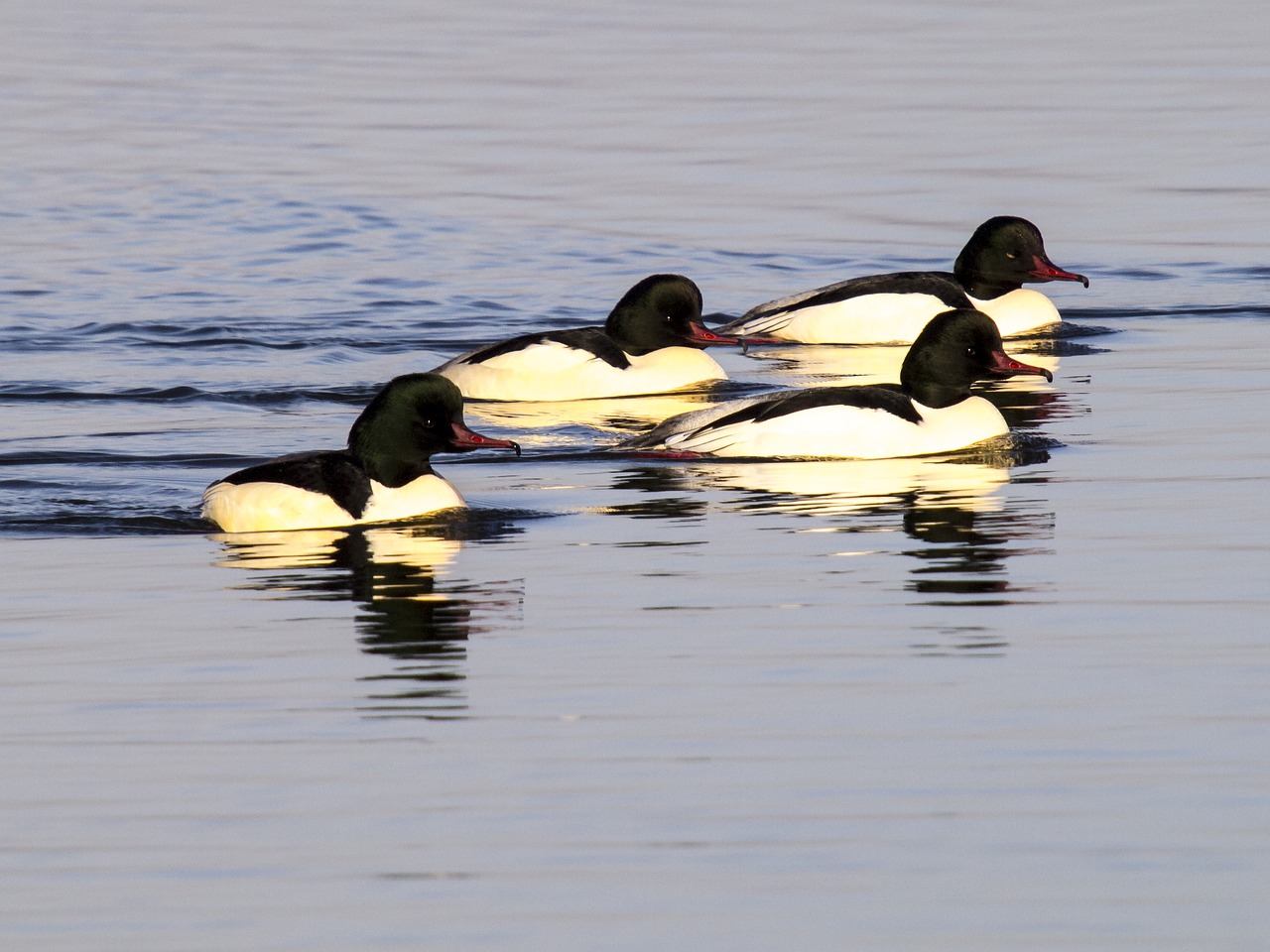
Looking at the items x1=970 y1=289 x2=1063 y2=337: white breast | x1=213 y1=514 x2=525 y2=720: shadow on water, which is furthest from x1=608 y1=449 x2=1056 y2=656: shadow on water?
x1=970 y1=289 x2=1063 y2=337: white breast

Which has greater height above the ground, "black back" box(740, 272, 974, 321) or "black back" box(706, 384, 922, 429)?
"black back" box(740, 272, 974, 321)

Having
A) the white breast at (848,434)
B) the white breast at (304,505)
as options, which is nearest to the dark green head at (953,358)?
the white breast at (848,434)

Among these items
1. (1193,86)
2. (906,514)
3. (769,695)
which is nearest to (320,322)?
(906,514)

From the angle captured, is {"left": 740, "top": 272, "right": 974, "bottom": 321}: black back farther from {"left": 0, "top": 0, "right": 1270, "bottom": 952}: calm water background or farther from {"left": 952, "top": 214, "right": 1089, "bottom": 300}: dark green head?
{"left": 952, "top": 214, "right": 1089, "bottom": 300}: dark green head

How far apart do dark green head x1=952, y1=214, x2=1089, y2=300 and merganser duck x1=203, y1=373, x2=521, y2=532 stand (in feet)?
29.3

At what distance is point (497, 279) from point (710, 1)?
24.5 m

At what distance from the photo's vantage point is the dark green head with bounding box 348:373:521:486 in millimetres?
11219

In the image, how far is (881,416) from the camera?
13266 mm

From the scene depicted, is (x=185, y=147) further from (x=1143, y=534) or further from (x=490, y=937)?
(x=490, y=937)

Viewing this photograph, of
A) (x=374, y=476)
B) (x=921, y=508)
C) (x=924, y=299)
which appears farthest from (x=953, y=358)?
(x=924, y=299)

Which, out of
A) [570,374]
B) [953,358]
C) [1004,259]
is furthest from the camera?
[1004,259]

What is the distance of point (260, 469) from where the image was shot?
11273 mm

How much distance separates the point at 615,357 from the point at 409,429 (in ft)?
18.0

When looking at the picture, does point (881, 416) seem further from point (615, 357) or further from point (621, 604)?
point (621, 604)
